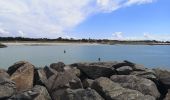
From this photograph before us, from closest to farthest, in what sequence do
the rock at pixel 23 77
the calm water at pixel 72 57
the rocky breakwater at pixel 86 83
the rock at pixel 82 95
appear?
the rock at pixel 82 95 → the rocky breakwater at pixel 86 83 → the rock at pixel 23 77 → the calm water at pixel 72 57

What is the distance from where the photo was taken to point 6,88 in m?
11.7

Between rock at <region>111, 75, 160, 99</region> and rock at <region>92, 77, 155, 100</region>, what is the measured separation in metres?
0.68

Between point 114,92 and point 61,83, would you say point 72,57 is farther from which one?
point 114,92

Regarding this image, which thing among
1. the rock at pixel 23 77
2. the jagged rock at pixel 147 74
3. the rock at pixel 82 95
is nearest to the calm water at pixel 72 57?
the rock at pixel 23 77

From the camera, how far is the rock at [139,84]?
12.2m

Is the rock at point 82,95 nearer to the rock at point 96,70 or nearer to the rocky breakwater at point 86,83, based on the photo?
the rocky breakwater at point 86,83

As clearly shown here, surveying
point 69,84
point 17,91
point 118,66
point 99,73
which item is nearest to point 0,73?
point 17,91

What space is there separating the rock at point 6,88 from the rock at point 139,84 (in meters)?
3.80

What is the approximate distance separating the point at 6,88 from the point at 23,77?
1.07m

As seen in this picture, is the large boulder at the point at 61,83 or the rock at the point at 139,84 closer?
the large boulder at the point at 61,83

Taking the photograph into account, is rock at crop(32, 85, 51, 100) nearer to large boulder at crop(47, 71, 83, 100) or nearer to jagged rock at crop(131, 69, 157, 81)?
large boulder at crop(47, 71, 83, 100)

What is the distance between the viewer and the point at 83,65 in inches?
579

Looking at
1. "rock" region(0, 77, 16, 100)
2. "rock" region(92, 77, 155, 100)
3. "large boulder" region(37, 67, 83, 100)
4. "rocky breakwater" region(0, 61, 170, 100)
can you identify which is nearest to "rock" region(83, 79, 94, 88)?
"rocky breakwater" region(0, 61, 170, 100)

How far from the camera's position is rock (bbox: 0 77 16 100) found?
37.6 ft
